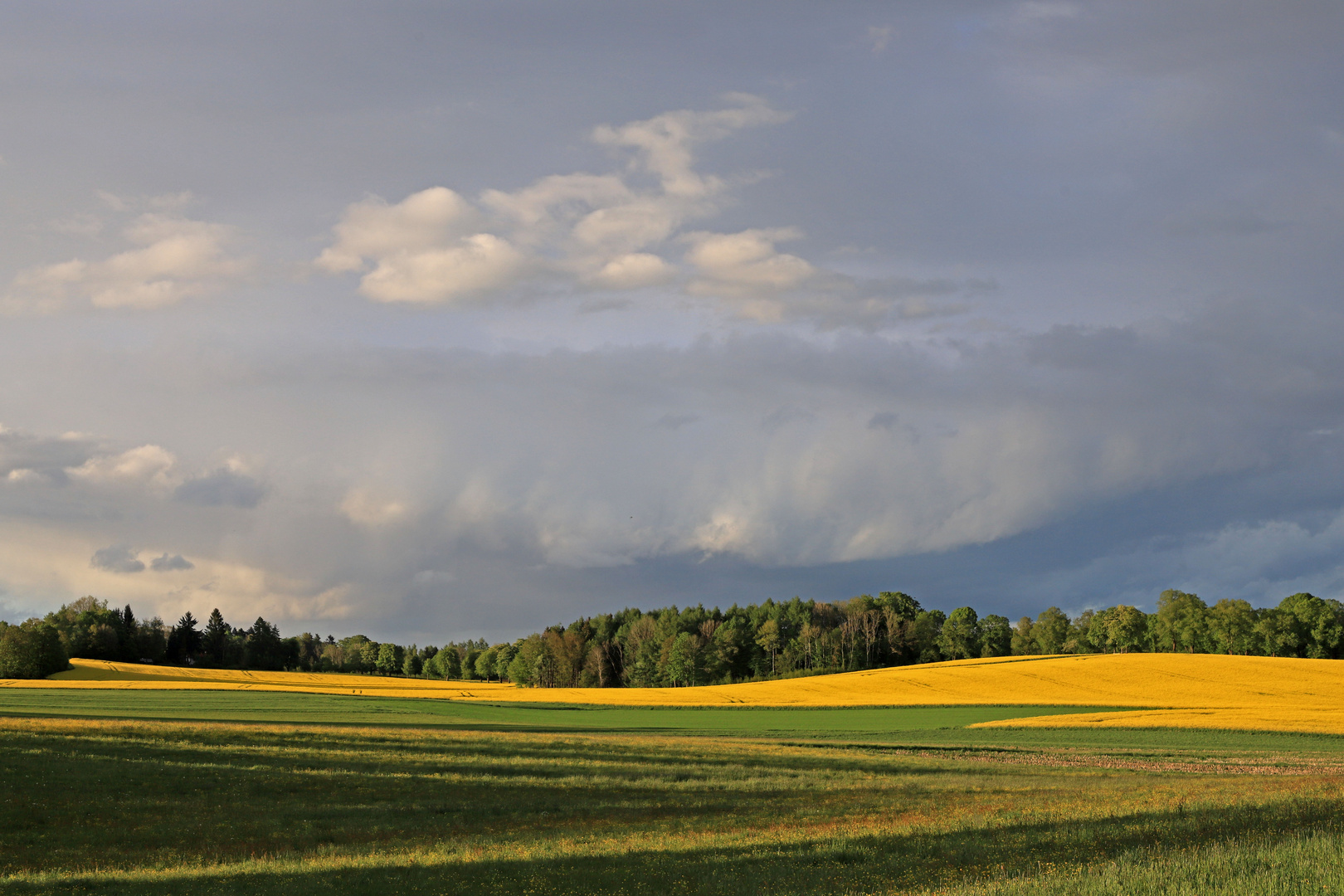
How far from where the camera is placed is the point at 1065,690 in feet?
281

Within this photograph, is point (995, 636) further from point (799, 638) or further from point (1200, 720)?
point (1200, 720)

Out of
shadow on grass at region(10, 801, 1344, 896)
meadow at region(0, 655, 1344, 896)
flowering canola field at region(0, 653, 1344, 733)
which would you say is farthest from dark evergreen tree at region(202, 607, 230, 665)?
shadow on grass at region(10, 801, 1344, 896)

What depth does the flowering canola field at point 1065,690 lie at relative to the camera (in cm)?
6450

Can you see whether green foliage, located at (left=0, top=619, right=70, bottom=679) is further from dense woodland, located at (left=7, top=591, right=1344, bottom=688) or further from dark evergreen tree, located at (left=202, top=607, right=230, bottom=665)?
dark evergreen tree, located at (left=202, top=607, right=230, bottom=665)

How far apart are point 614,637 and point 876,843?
155 meters

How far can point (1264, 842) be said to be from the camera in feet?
49.2

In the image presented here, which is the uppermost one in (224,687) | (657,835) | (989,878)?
(989,878)

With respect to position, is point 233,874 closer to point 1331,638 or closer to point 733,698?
point 733,698

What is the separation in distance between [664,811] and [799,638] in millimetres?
139392

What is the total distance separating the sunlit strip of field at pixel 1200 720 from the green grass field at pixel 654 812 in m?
3.96

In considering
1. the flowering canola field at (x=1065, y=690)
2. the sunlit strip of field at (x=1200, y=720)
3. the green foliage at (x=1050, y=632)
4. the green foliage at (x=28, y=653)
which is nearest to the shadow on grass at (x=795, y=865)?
the sunlit strip of field at (x=1200, y=720)

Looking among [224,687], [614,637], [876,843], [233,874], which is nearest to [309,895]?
[233,874]

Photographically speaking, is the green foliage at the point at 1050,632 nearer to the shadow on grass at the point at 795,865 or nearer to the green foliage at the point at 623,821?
the green foliage at the point at 623,821

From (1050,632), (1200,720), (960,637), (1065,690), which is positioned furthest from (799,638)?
(1200,720)
